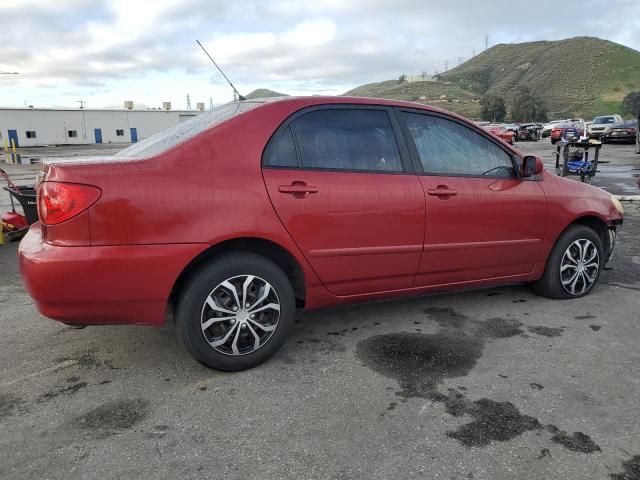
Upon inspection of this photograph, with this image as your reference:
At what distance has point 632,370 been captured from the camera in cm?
317

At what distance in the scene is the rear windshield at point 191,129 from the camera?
3.15m

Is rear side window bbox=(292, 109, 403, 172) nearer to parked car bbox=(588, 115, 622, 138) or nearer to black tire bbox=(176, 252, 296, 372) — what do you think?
black tire bbox=(176, 252, 296, 372)

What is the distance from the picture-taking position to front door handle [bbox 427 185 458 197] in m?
3.62

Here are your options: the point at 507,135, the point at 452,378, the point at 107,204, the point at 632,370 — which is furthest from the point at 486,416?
the point at 507,135

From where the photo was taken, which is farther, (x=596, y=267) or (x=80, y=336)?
(x=596, y=267)

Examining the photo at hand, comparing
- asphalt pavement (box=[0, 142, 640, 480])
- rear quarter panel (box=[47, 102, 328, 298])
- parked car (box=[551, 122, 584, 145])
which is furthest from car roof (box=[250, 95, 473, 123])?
parked car (box=[551, 122, 584, 145])

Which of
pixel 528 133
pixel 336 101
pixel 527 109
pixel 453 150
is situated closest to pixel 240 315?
pixel 336 101

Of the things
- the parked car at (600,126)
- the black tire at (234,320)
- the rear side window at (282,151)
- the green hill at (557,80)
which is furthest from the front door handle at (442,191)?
the green hill at (557,80)

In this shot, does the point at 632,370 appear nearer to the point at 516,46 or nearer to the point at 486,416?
the point at 486,416

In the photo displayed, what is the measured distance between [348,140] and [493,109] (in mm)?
87638

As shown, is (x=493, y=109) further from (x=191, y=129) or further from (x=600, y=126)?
(x=191, y=129)

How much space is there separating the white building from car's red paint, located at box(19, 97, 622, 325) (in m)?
46.5

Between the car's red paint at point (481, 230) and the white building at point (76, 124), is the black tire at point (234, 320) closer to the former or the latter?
the car's red paint at point (481, 230)

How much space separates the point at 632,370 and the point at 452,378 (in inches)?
44.9
